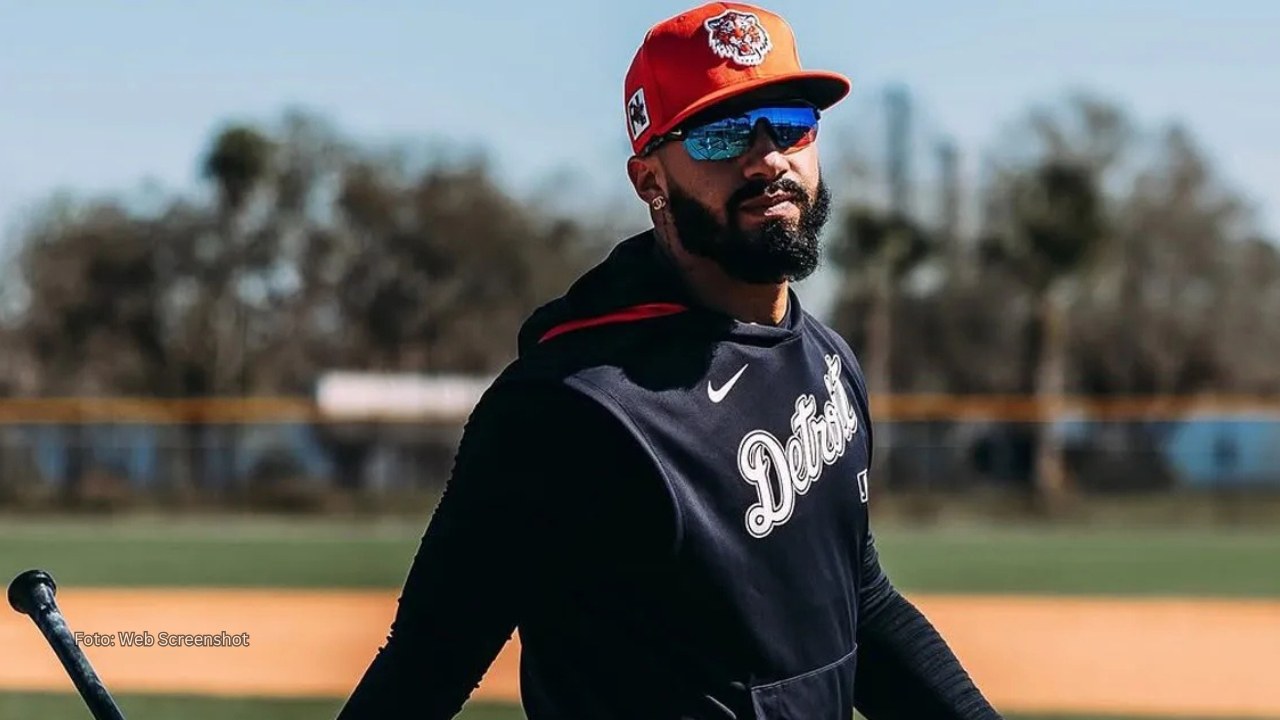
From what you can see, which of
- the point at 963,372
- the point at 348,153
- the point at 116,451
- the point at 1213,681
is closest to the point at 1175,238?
the point at 963,372

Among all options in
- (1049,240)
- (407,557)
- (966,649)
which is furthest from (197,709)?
(1049,240)

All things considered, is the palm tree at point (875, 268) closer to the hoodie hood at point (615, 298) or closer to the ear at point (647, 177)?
the ear at point (647, 177)

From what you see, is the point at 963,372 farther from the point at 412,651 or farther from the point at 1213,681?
the point at 412,651

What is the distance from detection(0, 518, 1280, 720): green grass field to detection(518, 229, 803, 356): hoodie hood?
7.31 meters


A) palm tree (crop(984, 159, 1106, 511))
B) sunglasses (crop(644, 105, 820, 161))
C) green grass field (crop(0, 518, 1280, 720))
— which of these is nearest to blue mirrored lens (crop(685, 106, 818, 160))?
sunglasses (crop(644, 105, 820, 161))

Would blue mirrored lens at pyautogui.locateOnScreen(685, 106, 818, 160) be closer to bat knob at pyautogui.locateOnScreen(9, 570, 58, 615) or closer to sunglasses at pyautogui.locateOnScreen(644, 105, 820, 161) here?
sunglasses at pyautogui.locateOnScreen(644, 105, 820, 161)

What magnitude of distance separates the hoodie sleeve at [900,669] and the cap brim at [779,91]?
27.9 inches

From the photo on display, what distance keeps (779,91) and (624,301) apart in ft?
1.21

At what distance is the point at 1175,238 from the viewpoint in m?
46.4

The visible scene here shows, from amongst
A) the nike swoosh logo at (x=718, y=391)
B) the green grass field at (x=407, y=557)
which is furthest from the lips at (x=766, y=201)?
the green grass field at (x=407, y=557)

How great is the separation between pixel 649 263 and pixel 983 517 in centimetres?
2549

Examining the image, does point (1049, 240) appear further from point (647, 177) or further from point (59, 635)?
point (59, 635)

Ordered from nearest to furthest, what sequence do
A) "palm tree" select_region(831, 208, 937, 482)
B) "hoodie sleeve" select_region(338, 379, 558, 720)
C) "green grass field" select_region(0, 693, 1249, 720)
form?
1. "hoodie sleeve" select_region(338, 379, 558, 720)
2. "green grass field" select_region(0, 693, 1249, 720)
3. "palm tree" select_region(831, 208, 937, 482)

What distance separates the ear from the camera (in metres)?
2.75
